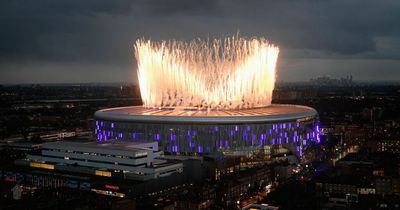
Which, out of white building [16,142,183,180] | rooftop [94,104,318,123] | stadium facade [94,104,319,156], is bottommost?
white building [16,142,183,180]

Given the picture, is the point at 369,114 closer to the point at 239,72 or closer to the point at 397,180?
the point at 239,72

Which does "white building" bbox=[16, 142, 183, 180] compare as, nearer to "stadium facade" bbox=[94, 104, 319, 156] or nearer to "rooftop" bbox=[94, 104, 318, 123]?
"stadium facade" bbox=[94, 104, 319, 156]

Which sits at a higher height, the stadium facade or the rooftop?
the rooftop

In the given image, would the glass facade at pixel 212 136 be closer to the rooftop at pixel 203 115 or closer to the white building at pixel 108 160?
the rooftop at pixel 203 115

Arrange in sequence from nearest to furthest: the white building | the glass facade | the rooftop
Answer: the white building < the glass facade < the rooftop

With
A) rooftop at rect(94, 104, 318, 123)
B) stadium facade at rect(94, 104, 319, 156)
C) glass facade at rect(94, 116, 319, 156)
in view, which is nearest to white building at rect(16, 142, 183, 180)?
glass facade at rect(94, 116, 319, 156)

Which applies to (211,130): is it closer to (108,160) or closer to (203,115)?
(203,115)

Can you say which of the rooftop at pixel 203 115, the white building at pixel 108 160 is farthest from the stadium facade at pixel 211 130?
the white building at pixel 108 160

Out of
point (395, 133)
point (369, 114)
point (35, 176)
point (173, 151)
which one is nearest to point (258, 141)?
point (173, 151)
